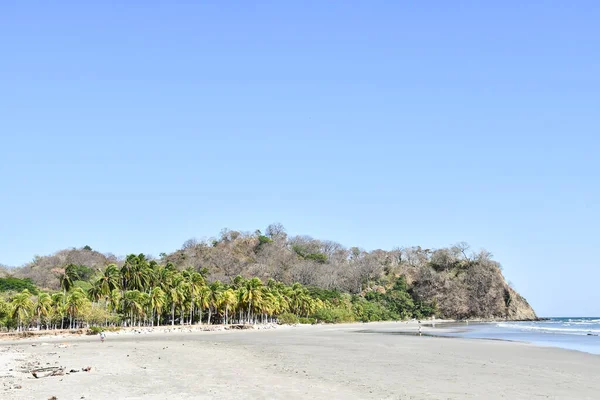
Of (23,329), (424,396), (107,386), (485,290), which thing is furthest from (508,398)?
(485,290)

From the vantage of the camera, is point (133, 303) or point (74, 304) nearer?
point (74, 304)

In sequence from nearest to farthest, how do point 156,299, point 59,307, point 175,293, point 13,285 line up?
point 59,307 < point 156,299 < point 175,293 < point 13,285

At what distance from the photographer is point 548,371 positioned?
92.5 ft

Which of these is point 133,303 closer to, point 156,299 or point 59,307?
point 156,299

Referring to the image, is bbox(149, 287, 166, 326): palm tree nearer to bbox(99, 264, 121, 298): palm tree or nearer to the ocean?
bbox(99, 264, 121, 298): palm tree

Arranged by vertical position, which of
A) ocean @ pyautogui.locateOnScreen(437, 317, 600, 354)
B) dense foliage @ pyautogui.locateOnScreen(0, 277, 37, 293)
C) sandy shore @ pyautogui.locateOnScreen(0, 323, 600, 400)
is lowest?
ocean @ pyautogui.locateOnScreen(437, 317, 600, 354)

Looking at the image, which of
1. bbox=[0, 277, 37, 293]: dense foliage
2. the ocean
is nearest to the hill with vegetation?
bbox=[0, 277, 37, 293]: dense foliage

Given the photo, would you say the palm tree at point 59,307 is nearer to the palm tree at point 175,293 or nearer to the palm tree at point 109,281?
the palm tree at point 109,281

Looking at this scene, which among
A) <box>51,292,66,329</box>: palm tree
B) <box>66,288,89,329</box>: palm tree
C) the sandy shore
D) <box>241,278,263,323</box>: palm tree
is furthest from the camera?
<box>241,278,263,323</box>: palm tree

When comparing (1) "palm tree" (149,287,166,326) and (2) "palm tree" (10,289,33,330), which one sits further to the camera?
(1) "palm tree" (149,287,166,326)

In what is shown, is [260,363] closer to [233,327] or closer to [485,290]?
[233,327]

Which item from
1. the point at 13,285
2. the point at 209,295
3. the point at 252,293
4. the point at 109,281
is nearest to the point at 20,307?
the point at 109,281

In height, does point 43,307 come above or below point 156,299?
below

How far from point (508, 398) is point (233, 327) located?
8084 cm
